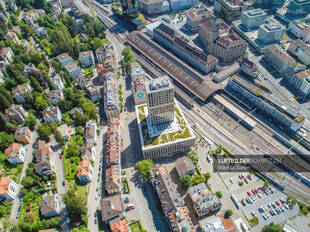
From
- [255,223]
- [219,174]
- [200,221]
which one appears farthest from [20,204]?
[255,223]

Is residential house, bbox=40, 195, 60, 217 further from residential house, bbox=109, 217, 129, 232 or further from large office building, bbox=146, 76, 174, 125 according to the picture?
large office building, bbox=146, 76, 174, 125

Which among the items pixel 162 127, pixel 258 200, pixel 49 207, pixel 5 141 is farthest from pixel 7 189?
pixel 258 200

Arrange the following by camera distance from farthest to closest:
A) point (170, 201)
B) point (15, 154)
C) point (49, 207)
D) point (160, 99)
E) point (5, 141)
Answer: point (5, 141) < point (15, 154) < point (160, 99) < point (49, 207) < point (170, 201)

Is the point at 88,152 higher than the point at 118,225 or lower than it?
higher

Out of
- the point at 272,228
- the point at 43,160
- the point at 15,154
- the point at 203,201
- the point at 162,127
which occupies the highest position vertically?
→ the point at 162,127

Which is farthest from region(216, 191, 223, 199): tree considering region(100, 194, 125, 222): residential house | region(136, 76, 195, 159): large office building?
region(100, 194, 125, 222): residential house

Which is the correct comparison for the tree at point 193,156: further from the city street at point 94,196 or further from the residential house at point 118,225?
the city street at point 94,196

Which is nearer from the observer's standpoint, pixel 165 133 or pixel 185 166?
pixel 185 166

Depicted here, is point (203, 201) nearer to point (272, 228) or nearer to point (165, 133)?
point (272, 228)
